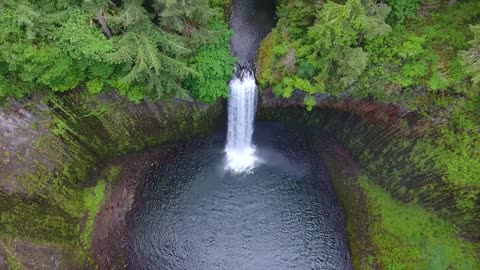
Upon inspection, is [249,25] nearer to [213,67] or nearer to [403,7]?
[213,67]

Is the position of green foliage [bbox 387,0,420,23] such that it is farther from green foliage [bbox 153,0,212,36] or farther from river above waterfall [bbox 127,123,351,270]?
green foliage [bbox 153,0,212,36]

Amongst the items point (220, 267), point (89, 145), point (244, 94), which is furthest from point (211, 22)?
point (220, 267)

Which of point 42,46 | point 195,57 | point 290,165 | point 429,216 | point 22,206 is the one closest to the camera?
point 42,46

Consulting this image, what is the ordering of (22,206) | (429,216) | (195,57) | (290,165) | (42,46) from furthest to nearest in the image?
(290,165) → (429,216) → (195,57) → (22,206) → (42,46)

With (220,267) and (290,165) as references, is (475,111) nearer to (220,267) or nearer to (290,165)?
(290,165)

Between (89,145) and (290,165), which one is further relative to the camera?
(290,165)
